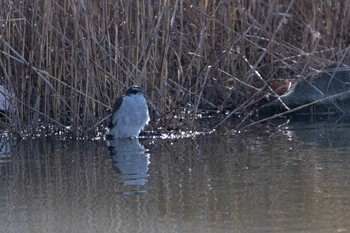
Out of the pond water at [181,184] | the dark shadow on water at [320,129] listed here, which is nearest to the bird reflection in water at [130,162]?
the pond water at [181,184]

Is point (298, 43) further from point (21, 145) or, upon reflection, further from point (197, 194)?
point (197, 194)

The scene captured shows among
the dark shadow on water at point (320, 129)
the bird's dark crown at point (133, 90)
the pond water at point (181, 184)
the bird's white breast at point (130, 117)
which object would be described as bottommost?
the pond water at point (181, 184)

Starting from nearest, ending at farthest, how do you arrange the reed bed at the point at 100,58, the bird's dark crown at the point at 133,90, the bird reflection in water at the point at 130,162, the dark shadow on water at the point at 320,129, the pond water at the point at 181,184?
1. the pond water at the point at 181,184
2. the bird reflection in water at the point at 130,162
3. the dark shadow on water at the point at 320,129
4. the bird's dark crown at the point at 133,90
5. the reed bed at the point at 100,58

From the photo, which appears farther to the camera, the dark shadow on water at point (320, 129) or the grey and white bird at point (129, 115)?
the grey and white bird at point (129, 115)

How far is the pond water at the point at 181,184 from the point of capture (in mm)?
4234

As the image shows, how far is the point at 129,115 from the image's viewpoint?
747cm

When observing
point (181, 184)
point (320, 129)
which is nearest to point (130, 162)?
point (181, 184)

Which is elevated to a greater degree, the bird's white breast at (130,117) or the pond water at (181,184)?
the bird's white breast at (130,117)

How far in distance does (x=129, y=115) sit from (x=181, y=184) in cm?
229

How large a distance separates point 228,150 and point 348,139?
99cm

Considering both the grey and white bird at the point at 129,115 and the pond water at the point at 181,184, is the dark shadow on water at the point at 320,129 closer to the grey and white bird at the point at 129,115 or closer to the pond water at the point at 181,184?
the pond water at the point at 181,184

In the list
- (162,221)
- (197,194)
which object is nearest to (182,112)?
(197,194)

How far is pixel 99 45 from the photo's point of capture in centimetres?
739

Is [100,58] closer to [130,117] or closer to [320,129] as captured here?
[130,117]
